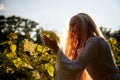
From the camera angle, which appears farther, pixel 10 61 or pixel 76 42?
pixel 10 61

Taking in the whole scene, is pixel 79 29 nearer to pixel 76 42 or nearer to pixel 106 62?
pixel 76 42

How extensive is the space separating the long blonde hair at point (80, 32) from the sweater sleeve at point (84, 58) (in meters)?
0.12

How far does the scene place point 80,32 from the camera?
3.27 m

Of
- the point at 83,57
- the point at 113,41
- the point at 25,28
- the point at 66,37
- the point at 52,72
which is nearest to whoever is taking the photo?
the point at 83,57

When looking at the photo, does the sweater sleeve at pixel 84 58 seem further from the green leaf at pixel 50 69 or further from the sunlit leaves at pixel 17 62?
the sunlit leaves at pixel 17 62

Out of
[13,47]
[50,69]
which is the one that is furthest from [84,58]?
[13,47]

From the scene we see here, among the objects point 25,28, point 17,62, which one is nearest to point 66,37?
point 17,62

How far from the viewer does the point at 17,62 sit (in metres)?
3.68

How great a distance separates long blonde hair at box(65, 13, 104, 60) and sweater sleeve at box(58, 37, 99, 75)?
115 mm

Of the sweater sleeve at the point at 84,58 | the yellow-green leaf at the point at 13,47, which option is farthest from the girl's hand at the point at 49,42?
the yellow-green leaf at the point at 13,47

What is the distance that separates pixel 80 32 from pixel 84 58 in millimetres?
295

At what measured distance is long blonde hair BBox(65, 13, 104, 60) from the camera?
3.26m

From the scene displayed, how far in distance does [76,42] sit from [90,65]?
283 mm

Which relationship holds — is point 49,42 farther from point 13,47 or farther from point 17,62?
point 13,47
